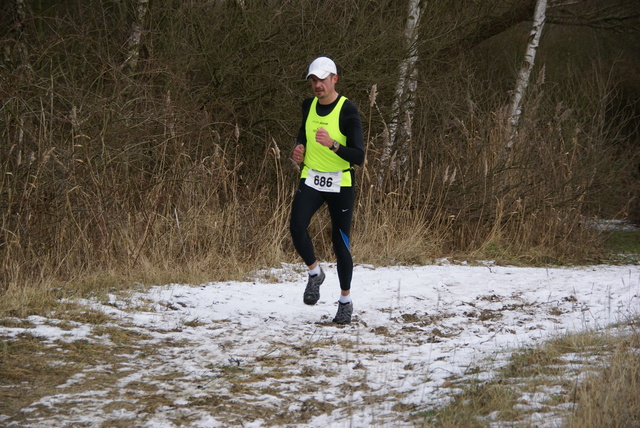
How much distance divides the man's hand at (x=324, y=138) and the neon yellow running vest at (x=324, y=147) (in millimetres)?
233

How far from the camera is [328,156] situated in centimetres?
616

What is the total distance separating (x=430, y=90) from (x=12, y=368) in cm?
930

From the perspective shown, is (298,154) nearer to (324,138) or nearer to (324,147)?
(324,147)

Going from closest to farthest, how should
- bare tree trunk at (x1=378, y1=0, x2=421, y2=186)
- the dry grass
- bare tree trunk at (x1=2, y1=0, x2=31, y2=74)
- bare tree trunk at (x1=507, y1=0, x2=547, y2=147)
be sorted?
the dry grass → bare tree trunk at (x1=2, y1=0, x2=31, y2=74) → bare tree trunk at (x1=378, y1=0, x2=421, y2=186) → bare tree trunk at (x1=507, y1=0, x2=547, y2=147)

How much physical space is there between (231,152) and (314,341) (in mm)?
6032

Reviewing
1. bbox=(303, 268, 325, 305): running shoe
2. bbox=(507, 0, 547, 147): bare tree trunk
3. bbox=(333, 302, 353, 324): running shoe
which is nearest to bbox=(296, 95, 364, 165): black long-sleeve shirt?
bbox=(303, 268, 325, 305): running shoe

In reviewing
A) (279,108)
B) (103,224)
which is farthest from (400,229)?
(103,224)

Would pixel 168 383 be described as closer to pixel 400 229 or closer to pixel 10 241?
pixel 10 241

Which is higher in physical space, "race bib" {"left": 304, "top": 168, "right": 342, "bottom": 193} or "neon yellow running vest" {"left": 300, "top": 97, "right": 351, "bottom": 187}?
"neon yellow running vest" {"left": 300, "top": 97, "right": 351, "bottom": 187}

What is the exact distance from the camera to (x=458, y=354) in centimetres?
556

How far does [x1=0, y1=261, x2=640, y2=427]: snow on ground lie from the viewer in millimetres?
4355

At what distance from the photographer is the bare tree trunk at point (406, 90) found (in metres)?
12.1

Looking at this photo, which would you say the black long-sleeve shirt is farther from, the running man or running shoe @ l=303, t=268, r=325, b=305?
running shoe @ l=303, t=268, r=325, b=305

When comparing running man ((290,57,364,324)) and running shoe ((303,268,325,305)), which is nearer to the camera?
running man ((290,57,364,324))
